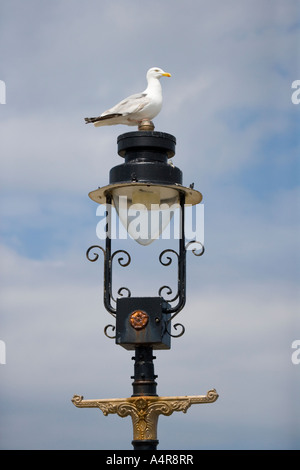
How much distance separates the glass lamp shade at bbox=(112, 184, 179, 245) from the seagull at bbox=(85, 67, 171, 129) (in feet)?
2.61

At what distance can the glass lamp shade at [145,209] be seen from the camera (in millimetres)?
12211

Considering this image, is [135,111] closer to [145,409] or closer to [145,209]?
[145,209]

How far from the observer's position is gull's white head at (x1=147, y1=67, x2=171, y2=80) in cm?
1280

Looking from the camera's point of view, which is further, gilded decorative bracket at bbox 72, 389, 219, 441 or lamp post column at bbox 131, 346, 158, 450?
lamp post column at bbox 131, 346, 158, 450

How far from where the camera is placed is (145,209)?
40.4ft

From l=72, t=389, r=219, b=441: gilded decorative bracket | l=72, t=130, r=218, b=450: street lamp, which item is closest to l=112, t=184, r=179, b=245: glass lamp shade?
l=72, t=130, r=218, b=450: street lamp

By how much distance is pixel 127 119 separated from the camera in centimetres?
1254

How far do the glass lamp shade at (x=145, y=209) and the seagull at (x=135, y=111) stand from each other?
2.61ft

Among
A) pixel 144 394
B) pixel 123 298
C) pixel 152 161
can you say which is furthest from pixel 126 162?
pixel 144 394

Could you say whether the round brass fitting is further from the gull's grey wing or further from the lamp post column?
the gull's grey wing

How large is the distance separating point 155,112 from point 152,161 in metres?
0.67

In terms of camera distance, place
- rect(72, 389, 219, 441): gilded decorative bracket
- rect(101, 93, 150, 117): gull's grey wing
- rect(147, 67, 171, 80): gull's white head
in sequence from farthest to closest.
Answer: rect(147, 67, 171, 80): gull's white head, rect(101, 93, 150, 117): gull's grey wing, rect(72, 389, 219, 441): gilded decorative bracket
